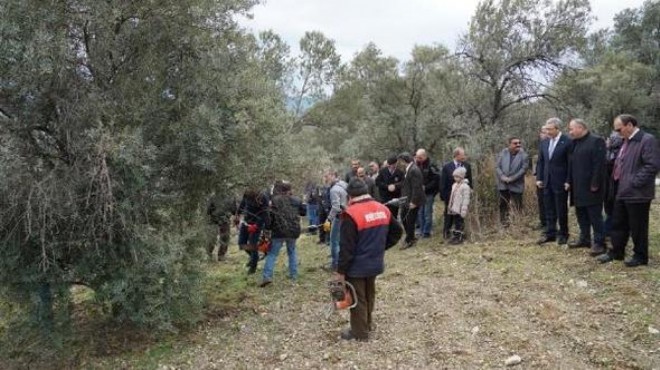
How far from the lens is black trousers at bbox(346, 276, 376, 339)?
5.45m

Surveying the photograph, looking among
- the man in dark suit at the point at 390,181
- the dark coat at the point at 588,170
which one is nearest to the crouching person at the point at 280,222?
the man in dark suit at the point at 390,181

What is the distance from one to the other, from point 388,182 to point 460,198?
5.80 feet

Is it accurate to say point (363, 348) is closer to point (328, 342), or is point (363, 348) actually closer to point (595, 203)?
point (328, 342)

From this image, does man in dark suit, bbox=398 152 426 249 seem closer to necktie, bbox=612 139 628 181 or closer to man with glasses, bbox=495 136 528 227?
man with glasses, bbox=495 136 528 227

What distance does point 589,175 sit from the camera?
7293 millimetres

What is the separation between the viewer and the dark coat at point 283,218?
8.05m

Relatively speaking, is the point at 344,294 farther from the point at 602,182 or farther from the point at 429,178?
the point at 429,178

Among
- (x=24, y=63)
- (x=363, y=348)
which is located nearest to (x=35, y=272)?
(x=24, y=63)

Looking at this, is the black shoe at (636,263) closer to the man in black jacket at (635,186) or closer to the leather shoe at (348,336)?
the man in black jacket at (635,186)

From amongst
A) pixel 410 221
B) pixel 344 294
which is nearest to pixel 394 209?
pixel 410 221

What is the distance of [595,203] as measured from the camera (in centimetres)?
729

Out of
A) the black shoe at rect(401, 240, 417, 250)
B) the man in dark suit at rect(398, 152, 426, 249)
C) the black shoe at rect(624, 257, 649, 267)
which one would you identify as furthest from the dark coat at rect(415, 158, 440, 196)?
the black shoe at rect(624, 257, 649, 267)

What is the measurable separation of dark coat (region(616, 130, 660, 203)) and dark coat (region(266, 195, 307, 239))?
4.59m

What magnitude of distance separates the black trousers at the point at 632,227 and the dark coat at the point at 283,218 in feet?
15.0
